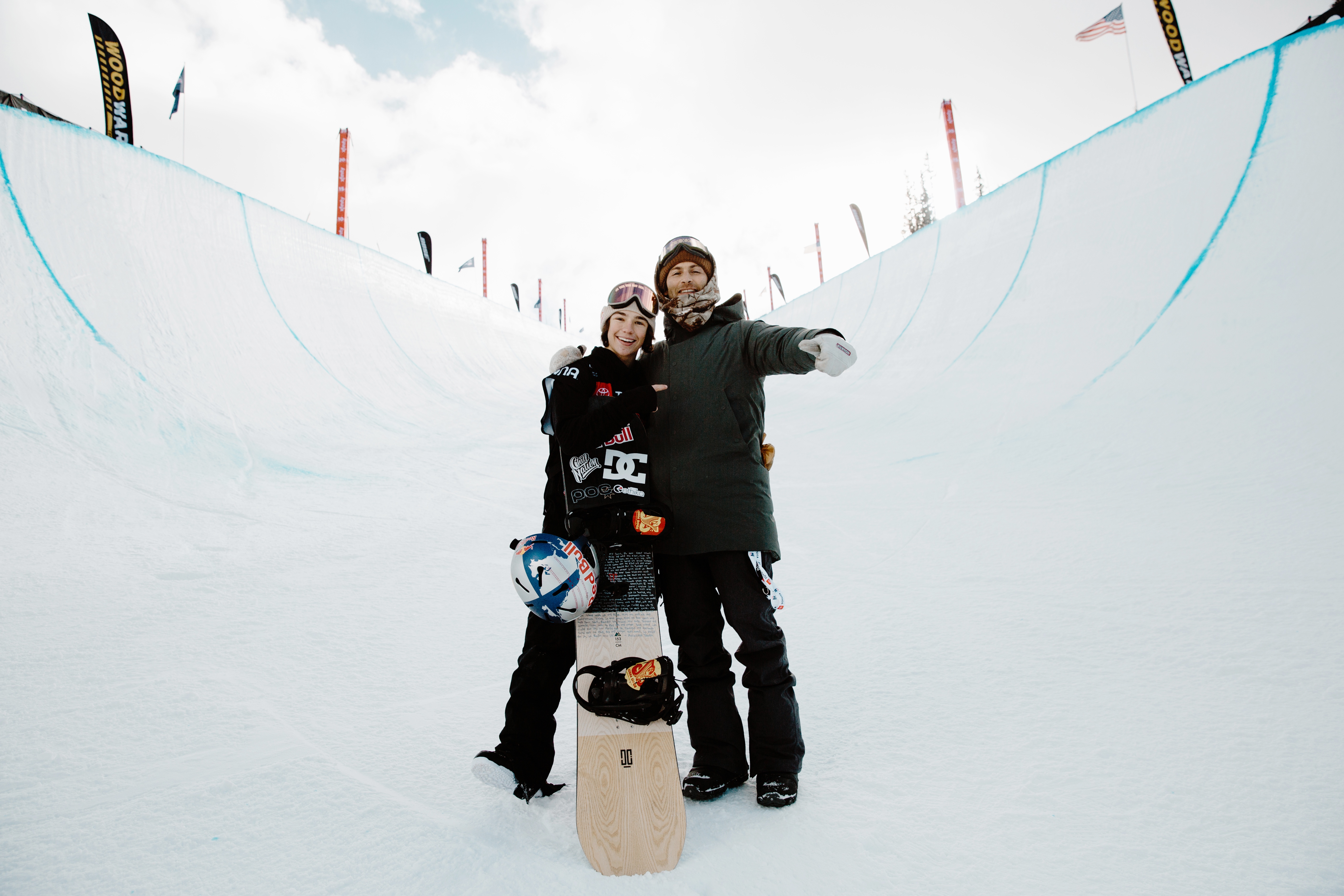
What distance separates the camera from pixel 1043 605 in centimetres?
191

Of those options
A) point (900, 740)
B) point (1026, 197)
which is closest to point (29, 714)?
point (900, 740)

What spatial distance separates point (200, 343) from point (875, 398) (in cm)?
537

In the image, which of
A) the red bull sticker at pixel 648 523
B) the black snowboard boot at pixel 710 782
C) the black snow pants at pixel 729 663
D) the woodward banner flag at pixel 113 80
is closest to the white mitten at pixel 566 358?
the red bull sticker at pixel 648 523

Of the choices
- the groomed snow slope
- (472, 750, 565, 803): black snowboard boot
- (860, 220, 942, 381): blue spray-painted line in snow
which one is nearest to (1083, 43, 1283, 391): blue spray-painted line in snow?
the groomed snow slope

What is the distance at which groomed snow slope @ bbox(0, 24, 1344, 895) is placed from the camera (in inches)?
40.3

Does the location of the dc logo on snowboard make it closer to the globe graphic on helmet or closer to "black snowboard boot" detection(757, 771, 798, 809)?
the globe graphic on helmet

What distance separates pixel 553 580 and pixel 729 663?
1.48 feet

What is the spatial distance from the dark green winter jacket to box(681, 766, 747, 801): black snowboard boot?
447mm

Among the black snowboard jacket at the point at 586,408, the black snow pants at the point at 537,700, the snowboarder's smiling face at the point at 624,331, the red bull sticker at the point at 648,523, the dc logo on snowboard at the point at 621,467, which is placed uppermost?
the snowboarder's smiling face at the point at 624,331

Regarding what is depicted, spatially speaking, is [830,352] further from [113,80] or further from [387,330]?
[113,80]

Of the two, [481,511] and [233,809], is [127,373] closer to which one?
[481,511]

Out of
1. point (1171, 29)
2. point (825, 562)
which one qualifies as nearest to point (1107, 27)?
point (1171, 29)

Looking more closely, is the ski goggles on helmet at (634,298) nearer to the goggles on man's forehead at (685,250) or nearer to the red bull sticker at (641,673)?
the goggles on man's forehead at (685,250)

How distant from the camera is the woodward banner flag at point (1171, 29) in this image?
680cm
